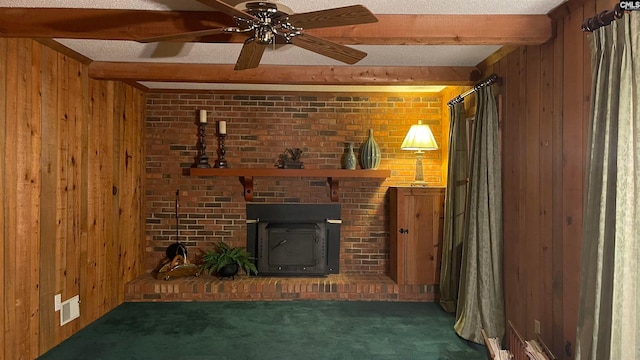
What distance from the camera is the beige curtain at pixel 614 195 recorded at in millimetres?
1795

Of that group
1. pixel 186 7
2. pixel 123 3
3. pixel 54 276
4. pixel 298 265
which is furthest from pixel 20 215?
pixel 298 265

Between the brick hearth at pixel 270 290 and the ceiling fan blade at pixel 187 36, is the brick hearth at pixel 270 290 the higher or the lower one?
the lower one

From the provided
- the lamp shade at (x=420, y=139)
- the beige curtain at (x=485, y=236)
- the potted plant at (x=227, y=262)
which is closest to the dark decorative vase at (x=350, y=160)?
the lamp shade at (x=420, y=139)

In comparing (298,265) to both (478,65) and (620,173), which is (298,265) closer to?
(478,65)

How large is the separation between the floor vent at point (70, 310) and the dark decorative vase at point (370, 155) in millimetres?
3121

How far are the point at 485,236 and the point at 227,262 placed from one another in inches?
107

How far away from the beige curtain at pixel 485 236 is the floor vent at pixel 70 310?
10.6 ft

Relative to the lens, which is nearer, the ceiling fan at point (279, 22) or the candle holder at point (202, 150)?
the ceiling fan at point (279, 22)

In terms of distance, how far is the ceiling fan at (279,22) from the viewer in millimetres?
1778

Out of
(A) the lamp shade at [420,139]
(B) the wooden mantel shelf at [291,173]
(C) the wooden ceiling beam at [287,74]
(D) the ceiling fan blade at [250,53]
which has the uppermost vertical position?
(C) the wooden ceiling beam at [287,74]

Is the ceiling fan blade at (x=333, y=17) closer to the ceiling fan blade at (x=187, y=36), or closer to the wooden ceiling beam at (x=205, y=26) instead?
the ceiling fan blade at (x=187, y=36)

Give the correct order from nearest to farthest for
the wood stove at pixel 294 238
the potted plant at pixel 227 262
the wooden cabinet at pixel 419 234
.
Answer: the wooden cabinet at pixel 419 234
the potted plant at pixel 227 262
the wood stove at pixel 294 238

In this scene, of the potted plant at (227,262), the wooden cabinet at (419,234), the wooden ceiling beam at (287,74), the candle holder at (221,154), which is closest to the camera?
the wooden ceiling beam at (287,74)

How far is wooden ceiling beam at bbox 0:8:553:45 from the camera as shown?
2.50 m
